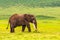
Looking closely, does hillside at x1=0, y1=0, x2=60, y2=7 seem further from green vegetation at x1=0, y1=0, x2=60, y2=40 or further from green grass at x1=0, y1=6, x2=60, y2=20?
green grass at x1=0, y1=6, x2=60, y2=20

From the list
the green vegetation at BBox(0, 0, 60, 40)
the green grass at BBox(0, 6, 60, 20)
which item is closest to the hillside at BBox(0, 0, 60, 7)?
the green vegetation at BBox(0, 0, 60, 40)

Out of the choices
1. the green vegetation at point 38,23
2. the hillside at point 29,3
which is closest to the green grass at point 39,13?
the green vegetation at point 38,23

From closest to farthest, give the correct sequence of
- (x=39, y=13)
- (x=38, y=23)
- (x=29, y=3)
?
(x=38, y=23)
(x=39, y=13)
(x=29, y=3)

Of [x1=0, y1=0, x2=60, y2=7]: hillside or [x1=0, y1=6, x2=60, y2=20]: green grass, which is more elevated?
[x1=0, y1=0, x2=60, y2=7]: hillside

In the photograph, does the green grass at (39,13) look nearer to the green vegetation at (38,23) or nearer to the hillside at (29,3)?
the green vegetation at (38,23)

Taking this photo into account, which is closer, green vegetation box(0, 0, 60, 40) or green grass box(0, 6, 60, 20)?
green vegetation box(0, 0, 60, 40)

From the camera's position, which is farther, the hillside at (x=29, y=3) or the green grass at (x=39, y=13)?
the hillside at (x=29, y=3)

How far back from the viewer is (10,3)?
138 metres

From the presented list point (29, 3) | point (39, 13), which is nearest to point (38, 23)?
point (39, 13)

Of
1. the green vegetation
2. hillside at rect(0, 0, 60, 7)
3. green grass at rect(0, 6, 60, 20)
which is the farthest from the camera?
hillside at rect(0, 0, 60, 7)

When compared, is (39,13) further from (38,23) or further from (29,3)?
(38,23)

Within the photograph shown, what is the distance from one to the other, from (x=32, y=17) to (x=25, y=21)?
0.58 meters

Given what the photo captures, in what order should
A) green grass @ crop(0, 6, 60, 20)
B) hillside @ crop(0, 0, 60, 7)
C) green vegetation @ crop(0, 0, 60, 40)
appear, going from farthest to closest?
hillside @ crop(0, 0, 60, 7)
green grass @ crop(0, 6, 60, 20)
green vegetation @ crop(0, 0, 60, 40)

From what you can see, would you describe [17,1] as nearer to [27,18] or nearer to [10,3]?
[10,3]
